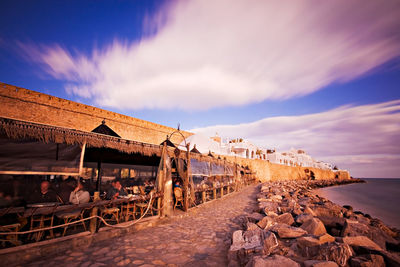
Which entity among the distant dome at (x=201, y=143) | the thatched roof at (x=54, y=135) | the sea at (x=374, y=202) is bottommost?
the sea at (x=374, y=202)

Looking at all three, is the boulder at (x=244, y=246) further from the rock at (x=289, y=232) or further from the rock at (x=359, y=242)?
the rock at (x=359, y=242)

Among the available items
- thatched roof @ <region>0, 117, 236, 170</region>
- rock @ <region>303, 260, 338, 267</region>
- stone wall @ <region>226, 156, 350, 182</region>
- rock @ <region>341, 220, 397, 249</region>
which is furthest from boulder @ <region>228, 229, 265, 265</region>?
stone wall @ <region>226, 156, 350, 182</region>

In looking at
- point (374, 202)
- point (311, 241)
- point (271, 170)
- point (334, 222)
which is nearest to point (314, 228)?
point (311, 241)

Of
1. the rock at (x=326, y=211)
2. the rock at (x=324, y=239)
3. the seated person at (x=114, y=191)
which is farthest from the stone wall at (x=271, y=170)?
the rock at (x=324, y=239)

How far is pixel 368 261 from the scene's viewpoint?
2.74 meters

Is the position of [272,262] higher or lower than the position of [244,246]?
higher

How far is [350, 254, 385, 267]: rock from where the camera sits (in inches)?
Answer: 107

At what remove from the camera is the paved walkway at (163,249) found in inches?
140

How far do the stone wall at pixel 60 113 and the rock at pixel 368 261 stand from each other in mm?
21082

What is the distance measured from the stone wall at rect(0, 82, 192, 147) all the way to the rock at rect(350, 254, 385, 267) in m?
21.1

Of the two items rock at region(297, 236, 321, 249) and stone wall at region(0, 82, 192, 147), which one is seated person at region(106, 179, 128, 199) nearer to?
rock at region(297, 236, 321, 249)

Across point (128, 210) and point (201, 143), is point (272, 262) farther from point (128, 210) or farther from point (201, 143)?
point (201, 143)

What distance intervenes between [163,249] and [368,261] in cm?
359

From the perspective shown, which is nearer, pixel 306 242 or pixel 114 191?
pixel 306 242
